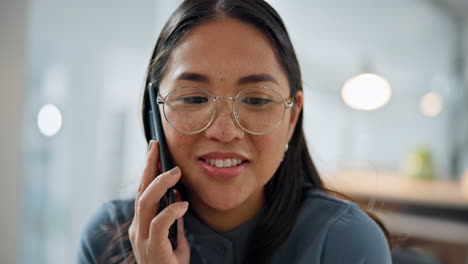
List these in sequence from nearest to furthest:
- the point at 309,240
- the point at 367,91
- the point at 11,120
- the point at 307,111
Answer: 1. the point at 309,240
2. the point at 11,120
3. the point at 367,91
4. the point at 307,111

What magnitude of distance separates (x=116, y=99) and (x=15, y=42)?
26.5 inches

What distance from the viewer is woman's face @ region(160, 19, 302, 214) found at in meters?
0.84

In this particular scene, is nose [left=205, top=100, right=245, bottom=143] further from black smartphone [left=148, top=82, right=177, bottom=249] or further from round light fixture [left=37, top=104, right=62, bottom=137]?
round light fixture [left=37, top=104, right=62, bottom=137]

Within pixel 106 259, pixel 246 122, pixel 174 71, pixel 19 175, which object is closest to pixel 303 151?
pixel 246 122

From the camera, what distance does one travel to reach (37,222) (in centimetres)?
218

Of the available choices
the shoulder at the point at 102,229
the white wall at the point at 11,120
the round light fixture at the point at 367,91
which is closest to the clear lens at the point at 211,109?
the shoulder at the point at 102,229

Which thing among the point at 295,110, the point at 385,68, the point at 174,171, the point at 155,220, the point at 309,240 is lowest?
the point at 309,240

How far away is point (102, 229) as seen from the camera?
1.13 m

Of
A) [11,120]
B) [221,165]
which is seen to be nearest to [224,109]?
[221,165]

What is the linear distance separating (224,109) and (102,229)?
0.57 m

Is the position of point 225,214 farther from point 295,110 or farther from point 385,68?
point 385,68

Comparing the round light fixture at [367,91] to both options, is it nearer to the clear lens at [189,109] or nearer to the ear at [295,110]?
the ear at [295,110]

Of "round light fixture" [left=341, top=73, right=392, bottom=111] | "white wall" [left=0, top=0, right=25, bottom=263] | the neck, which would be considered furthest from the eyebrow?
"round light fixture" [left=341, top=73, right=392, bottom=111]

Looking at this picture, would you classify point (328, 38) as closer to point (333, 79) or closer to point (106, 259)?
point (333, 79)
